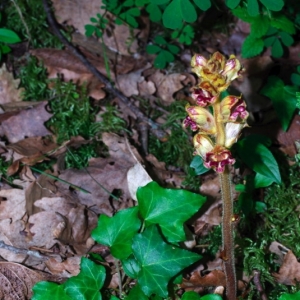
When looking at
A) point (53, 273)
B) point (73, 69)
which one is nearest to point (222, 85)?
point (53, 273)

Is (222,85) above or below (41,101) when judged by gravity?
above

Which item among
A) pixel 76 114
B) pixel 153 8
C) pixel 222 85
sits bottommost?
pixel 76 114

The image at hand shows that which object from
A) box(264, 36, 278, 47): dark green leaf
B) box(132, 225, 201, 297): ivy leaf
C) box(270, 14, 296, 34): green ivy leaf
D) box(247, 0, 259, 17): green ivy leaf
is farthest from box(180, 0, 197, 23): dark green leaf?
box(132, 225, 201, 297): ivy leaf

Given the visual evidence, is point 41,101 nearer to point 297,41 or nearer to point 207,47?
point 207,47

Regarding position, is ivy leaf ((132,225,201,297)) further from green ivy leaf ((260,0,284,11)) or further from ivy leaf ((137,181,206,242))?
green ivy leaf ((260,0,284,11))

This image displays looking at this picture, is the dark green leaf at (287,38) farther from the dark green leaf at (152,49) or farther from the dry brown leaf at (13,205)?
the dry brown leaf at (13,205)

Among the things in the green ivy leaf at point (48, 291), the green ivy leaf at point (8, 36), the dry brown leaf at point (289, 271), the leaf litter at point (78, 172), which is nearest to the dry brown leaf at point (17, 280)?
the leaf litter at point (78, 172)
